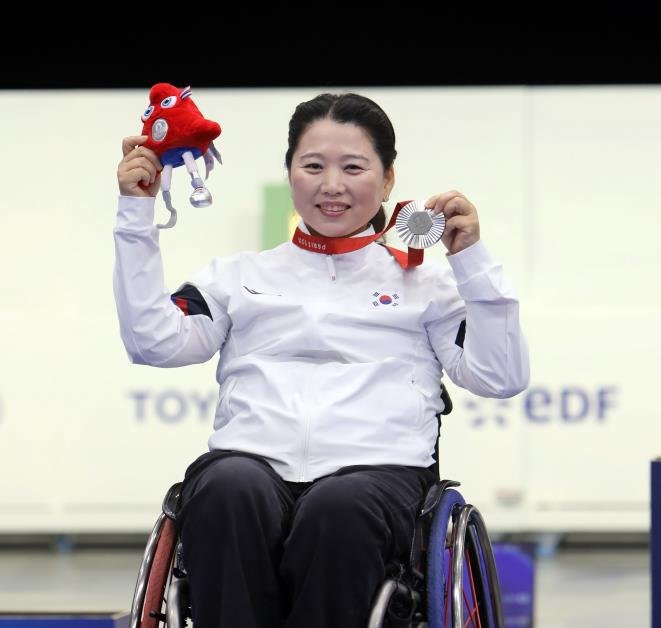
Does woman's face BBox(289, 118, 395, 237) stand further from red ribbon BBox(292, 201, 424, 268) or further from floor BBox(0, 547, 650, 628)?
floor BBox(0, 547, 650, 628)

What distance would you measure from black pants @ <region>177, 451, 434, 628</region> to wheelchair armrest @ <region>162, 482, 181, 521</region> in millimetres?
71

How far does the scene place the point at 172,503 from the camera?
170cm

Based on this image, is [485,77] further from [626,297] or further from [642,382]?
[642,382]

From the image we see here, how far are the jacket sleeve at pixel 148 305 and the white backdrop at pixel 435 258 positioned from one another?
252 cm

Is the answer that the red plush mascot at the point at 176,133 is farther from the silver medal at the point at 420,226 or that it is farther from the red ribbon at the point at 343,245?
the silver medal at the point at 420,226

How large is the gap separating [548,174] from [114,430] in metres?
1.89

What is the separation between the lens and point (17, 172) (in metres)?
4.46

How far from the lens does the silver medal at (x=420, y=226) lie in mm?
1780

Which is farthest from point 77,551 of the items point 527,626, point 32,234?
point 527,626

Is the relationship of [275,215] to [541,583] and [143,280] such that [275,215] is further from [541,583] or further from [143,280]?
[143,280]

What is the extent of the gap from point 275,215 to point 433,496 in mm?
2775

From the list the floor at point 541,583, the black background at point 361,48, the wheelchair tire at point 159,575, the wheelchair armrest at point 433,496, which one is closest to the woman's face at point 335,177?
the wheelchair armrest at point 433,496

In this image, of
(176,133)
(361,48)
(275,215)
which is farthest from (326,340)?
(361,48)

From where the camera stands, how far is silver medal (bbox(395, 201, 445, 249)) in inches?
70.1
